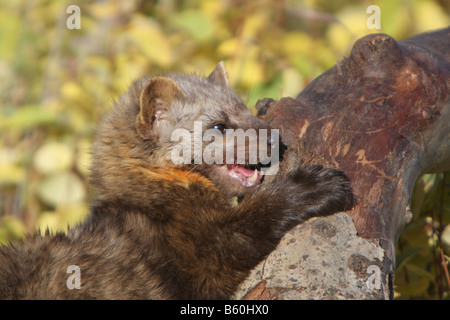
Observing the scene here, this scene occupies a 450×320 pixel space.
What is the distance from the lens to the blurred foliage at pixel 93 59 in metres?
5.74

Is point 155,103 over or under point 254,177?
over

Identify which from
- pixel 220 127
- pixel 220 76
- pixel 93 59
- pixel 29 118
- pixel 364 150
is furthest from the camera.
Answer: pixel 93 59

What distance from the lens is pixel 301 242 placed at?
2.38 meters

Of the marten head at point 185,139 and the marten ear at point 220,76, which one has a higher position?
the marten ear at point 220,76

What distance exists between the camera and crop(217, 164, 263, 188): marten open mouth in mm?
2914

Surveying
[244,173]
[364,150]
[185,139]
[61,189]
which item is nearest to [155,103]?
[185,139]

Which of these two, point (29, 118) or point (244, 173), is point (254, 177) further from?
point (29, 118)

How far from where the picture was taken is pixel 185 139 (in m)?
3.01

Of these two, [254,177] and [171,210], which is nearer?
[171,210]

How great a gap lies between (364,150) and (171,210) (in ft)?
3.17

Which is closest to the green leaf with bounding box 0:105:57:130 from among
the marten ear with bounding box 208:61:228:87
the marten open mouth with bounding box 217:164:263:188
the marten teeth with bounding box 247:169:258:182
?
the marten ear with bounding box 208:61:228:87

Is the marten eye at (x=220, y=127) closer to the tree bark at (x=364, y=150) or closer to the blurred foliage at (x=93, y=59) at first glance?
the tree bark at (x=364, y=150)

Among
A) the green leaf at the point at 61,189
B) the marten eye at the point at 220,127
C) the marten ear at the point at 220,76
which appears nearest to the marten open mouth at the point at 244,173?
the marten eye at the point at 220,127
